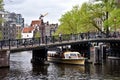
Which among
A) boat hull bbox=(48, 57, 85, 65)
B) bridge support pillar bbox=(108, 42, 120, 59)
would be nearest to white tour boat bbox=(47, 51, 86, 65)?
boat hull bbox=(48, 57, 85, 65)

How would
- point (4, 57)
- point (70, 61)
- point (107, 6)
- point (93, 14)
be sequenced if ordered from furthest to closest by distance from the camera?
point (93, 14) < point (107, 6) < point (70, 61) < point (4, 57)

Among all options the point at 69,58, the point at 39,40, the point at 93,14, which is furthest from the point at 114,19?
the point at 39,40

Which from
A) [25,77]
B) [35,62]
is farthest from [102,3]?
[25,77]

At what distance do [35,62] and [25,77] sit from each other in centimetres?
2101

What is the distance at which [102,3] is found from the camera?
288ft

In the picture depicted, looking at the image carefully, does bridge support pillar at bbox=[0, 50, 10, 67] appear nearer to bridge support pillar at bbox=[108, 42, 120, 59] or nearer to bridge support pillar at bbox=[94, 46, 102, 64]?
bridge support pillar at bbox=[94, 46, 102, 64]

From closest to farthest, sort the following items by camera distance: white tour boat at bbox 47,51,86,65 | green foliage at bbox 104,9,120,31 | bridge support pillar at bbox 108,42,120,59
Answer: white tour boat at bbox 47,51,86,65 → green foliage at bbox 104,9,120,31 → bridge support pillar at bbox 108,42,120,59

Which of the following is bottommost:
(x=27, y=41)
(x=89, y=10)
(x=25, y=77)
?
(x=25, y=77)

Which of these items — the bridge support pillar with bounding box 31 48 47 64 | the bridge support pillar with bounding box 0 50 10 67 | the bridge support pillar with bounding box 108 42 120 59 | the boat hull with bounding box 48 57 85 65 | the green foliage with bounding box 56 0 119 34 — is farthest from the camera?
the bridge support pillar with bounding box 108 42 120 59

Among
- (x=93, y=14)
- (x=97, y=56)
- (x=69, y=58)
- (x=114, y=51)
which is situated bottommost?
(x=69, y=58)

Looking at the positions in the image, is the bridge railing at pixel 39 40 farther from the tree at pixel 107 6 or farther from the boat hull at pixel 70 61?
the tree at pixel 107 6

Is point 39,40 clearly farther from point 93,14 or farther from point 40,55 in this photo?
point 93,14

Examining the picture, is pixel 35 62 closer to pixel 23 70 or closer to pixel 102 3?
pixel 23 70

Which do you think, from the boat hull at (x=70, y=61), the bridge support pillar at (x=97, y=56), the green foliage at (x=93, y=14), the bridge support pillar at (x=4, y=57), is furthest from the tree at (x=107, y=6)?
the bridge support pillar at (x=4, y=57)
